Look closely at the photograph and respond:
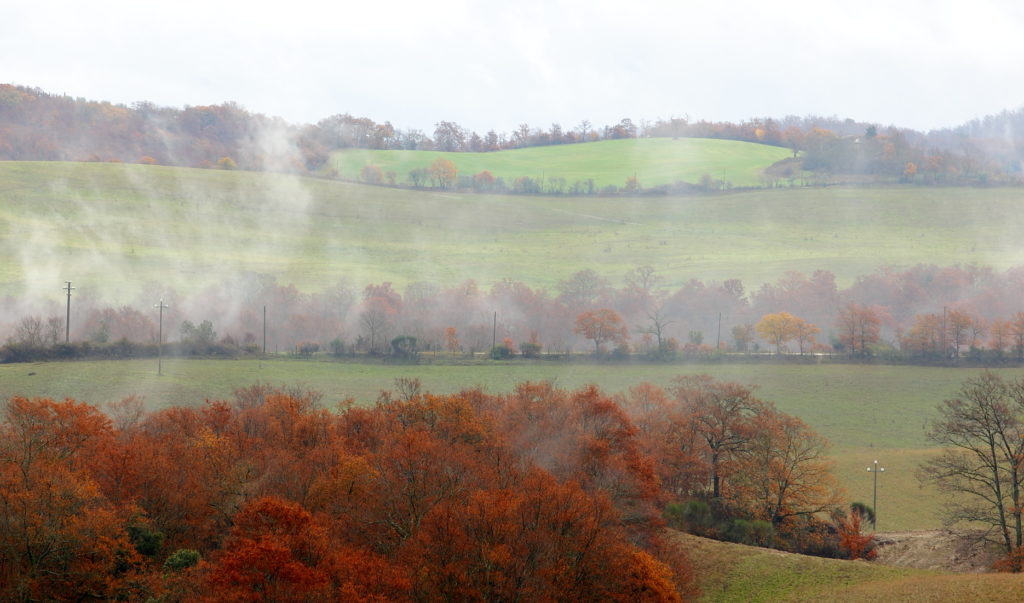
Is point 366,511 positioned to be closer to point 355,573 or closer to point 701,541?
point 355,573

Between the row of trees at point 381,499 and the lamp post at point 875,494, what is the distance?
2617 millimetres

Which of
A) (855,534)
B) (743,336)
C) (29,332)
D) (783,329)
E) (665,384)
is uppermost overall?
(783,329)

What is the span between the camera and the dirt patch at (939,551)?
4372cm

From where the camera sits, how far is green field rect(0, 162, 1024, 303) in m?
126

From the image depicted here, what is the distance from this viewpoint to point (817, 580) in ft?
124

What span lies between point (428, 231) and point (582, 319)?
53699 mm

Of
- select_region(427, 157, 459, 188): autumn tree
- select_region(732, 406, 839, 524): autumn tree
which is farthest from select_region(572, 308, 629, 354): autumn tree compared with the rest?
select_region(427, 157, 459, 188): autumn tree

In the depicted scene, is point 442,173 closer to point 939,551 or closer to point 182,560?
point 939,551

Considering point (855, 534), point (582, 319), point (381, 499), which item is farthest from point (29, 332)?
point (855, 534)

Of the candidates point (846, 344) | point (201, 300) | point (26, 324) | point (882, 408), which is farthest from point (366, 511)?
point (201, 300)

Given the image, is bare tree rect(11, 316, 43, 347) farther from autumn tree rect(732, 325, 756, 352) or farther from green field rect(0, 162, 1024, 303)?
autumn tree rect(732, 325, 756, 352)

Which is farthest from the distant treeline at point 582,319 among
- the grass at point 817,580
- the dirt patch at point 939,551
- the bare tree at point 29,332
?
the grass at point 817,580

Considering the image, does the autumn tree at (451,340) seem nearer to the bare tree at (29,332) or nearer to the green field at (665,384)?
the green field at (665,384)

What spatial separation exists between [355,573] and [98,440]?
906 inches
